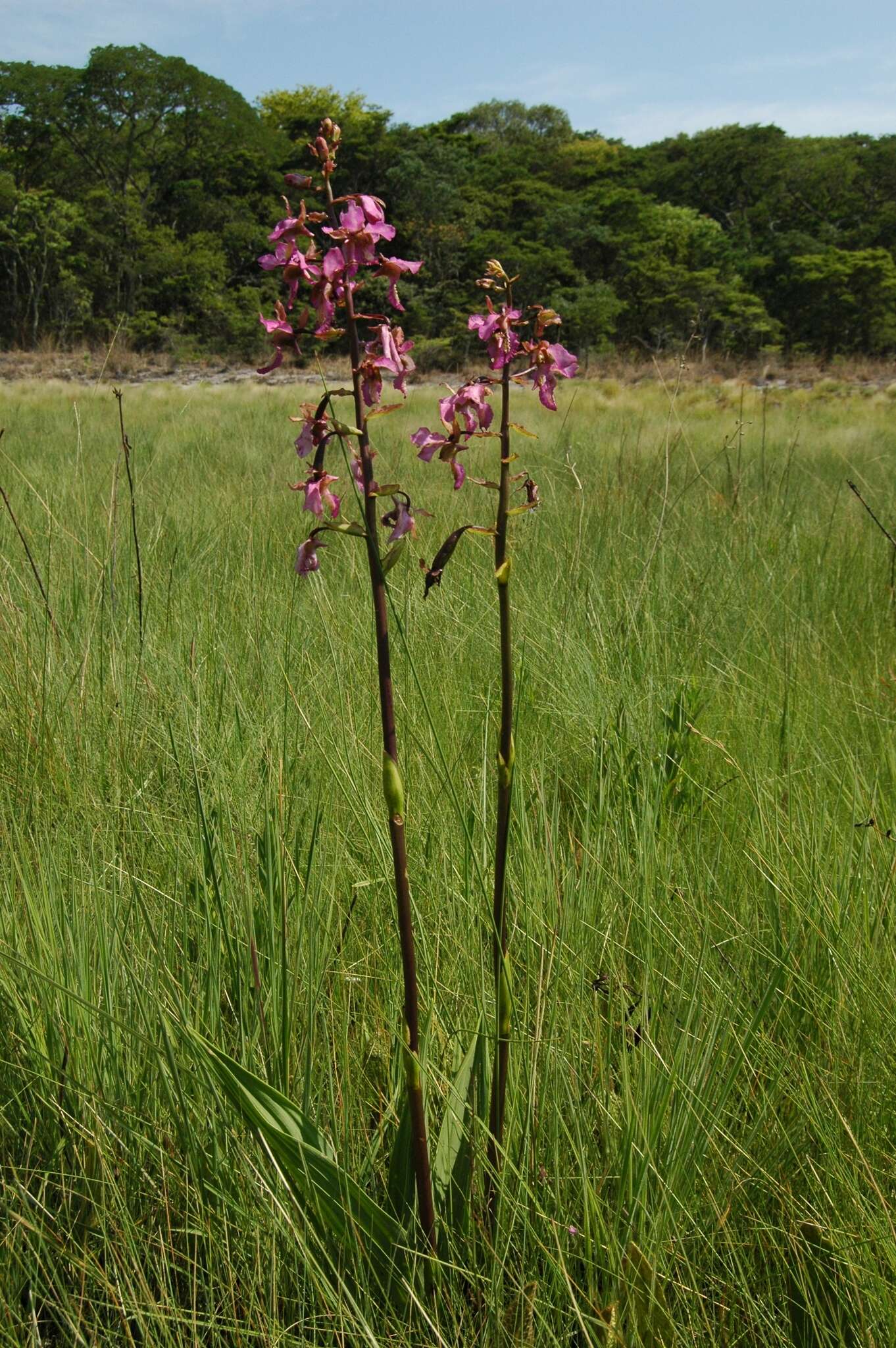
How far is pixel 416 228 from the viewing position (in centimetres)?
2877

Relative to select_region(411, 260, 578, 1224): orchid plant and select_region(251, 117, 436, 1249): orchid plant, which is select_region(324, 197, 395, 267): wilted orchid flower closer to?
select_region(251, 117, 436, 1249): orchid plant

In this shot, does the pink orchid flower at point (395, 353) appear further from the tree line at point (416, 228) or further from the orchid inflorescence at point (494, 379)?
the tree line at point (416, 228)

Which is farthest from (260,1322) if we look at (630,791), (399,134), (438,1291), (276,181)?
(399,134)

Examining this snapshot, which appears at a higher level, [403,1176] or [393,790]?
[393,790]

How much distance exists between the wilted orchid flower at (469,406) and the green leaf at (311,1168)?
0.56 m

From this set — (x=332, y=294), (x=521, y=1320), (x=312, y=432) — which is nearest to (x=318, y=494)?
(x=312, y=432)

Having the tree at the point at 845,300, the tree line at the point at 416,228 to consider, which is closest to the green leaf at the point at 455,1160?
the tree line at the point at 416,228

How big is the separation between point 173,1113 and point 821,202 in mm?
36916

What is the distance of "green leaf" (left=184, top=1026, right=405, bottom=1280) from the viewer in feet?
2.21

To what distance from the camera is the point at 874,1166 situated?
83cm

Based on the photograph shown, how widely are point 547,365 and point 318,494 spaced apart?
0.27 metres

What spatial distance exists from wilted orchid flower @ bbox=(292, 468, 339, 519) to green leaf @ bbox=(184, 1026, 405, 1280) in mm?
419

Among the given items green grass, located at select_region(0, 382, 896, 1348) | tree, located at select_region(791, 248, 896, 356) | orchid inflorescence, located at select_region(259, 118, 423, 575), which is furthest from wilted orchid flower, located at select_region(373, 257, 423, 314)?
tree, located at select_region(791, 248, 896, 356)

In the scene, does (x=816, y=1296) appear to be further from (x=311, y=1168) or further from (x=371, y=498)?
(x=371, y=498)
